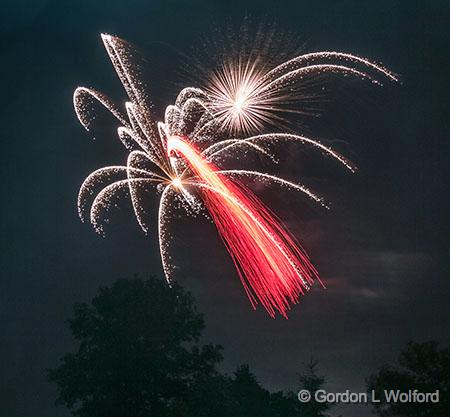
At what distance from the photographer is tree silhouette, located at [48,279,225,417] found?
150 ft

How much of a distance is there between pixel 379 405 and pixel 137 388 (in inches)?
673

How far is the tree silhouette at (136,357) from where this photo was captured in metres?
45.7

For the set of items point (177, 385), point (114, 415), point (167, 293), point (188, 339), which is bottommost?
point (114, 415)

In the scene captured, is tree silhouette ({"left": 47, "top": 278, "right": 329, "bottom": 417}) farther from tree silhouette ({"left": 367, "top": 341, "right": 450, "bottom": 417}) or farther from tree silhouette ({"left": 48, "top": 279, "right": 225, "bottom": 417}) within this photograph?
tree silhouette ({"left": 367, "top": 341, "right": 450, "bottom": 417})

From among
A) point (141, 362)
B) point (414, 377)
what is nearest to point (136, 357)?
point (141, 362)

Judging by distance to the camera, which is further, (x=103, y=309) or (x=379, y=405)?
(x=103, y=309)

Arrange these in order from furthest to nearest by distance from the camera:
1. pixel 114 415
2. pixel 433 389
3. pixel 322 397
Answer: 1. pixel 322 397
2. pixel 114 415
3. pixel 433 389

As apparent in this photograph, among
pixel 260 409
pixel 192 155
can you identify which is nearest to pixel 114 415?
pixel 260 409

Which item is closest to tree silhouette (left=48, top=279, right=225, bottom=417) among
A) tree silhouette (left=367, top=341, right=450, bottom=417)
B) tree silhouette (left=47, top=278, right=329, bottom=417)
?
tree silhouette (left=47, top=278, right=329, bottom=417)

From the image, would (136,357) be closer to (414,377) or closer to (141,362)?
(141,362)

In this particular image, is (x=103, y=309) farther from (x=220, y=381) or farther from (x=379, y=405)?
(x=379, y=405)

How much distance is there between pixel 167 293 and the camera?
4962 centimetres

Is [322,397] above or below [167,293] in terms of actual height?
below

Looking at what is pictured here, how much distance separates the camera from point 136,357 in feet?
152
